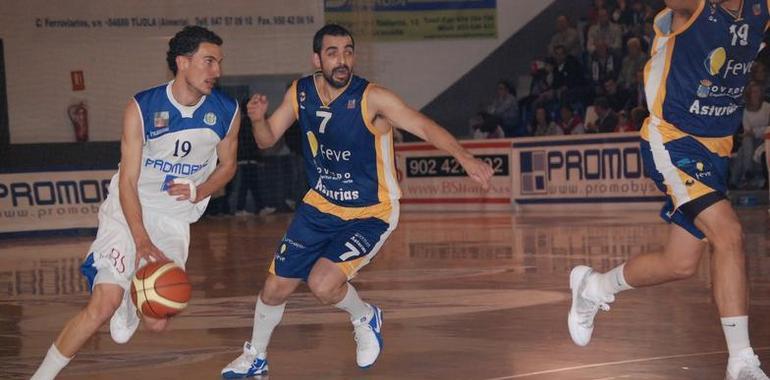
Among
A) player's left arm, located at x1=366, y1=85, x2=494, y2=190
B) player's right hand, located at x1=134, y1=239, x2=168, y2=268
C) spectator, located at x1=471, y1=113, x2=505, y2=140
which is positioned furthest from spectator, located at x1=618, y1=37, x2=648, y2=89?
player's right hand, located at x1=134, y1=239, x2=168, y2=268

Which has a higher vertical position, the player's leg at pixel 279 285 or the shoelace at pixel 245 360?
the player's leg at pixel 279 285

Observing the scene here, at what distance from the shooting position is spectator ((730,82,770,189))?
2300 centimetres

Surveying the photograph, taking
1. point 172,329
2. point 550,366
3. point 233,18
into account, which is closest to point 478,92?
point 233,18

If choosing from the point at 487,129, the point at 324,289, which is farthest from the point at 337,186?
the point at 487,129

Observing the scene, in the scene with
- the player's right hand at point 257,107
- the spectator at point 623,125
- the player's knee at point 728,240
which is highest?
the player's right hand at point 257,107

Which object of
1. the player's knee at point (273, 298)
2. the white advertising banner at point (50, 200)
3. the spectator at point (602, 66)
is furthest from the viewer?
the spectator at point (602, 66)

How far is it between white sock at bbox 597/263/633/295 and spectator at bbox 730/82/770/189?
50.5 feet

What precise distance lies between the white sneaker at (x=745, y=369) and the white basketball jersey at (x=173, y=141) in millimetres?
3083

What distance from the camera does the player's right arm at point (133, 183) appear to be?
7.17 metres

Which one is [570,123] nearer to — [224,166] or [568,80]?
[568,80]

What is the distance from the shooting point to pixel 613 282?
8.23 meters

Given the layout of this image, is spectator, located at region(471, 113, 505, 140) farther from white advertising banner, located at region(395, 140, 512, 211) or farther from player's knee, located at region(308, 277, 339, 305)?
player's knee, located at region(308, 277, 339, 305)

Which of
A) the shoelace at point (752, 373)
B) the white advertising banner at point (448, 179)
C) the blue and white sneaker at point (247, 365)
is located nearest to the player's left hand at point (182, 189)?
the blue and white sneaker at point (247, 365)

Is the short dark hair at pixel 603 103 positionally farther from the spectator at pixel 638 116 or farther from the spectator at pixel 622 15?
the spectator at pixel 622 15
